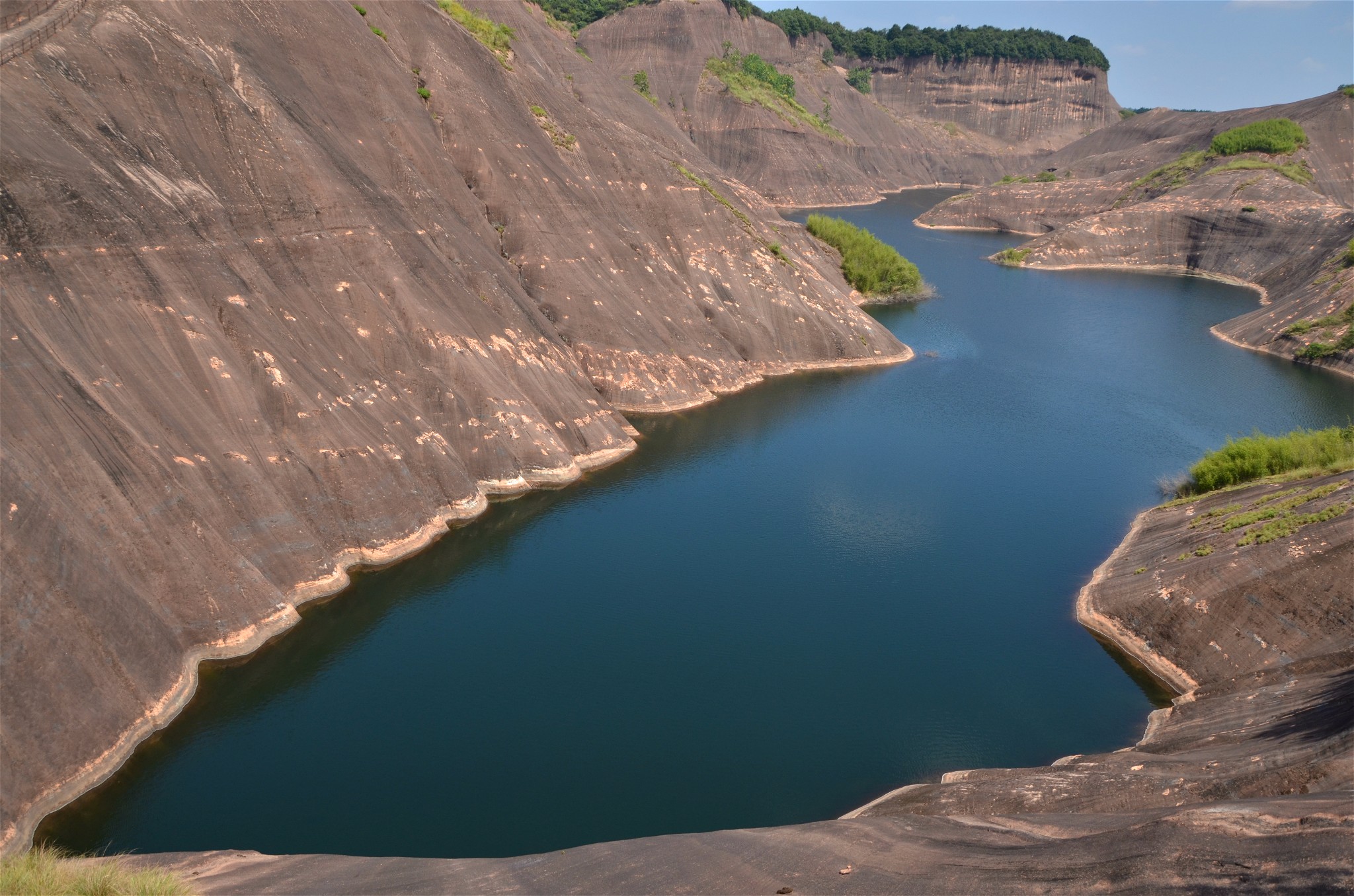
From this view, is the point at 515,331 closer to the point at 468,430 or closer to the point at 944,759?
the point at 468,430

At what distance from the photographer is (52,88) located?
3934 cm

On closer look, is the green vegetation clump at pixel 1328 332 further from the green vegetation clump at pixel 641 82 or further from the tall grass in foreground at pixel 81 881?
the green vegetation clump at pixel 641 82

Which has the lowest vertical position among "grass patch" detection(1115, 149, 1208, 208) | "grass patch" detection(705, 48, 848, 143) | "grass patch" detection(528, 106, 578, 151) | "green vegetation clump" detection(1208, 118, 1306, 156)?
"grass patch" detection(528, 106, 578, 151)

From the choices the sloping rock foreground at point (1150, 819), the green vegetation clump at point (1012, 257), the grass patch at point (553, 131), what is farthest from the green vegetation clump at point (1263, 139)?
the sloping rock foreground at point (1150, 819)

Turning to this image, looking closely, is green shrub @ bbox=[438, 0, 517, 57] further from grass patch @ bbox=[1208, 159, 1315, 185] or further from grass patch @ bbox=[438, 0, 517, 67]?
grass patch @ bbox=[1208, 159, 1315, 185]

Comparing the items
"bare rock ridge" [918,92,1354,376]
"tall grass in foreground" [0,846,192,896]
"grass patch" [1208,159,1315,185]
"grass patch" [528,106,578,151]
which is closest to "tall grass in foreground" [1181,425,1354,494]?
"bare rock ridge" [918,92,1354,376]

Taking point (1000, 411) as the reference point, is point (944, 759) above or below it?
below

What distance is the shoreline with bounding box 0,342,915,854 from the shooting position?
25.8m

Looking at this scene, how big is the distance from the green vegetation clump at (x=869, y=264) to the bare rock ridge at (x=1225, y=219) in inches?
1125

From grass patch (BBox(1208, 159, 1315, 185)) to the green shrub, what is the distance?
3907 inches

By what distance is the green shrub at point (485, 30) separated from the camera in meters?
73.1

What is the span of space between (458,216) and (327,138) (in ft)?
28.4

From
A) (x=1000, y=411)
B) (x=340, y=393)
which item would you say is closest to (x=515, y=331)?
(x=340, y=393)

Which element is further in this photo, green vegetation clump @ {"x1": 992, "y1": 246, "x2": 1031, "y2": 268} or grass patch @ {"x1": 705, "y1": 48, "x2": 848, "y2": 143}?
grass patch @ {"x1": 705, "y1": 48, "x2": 848, "y2": 143}
